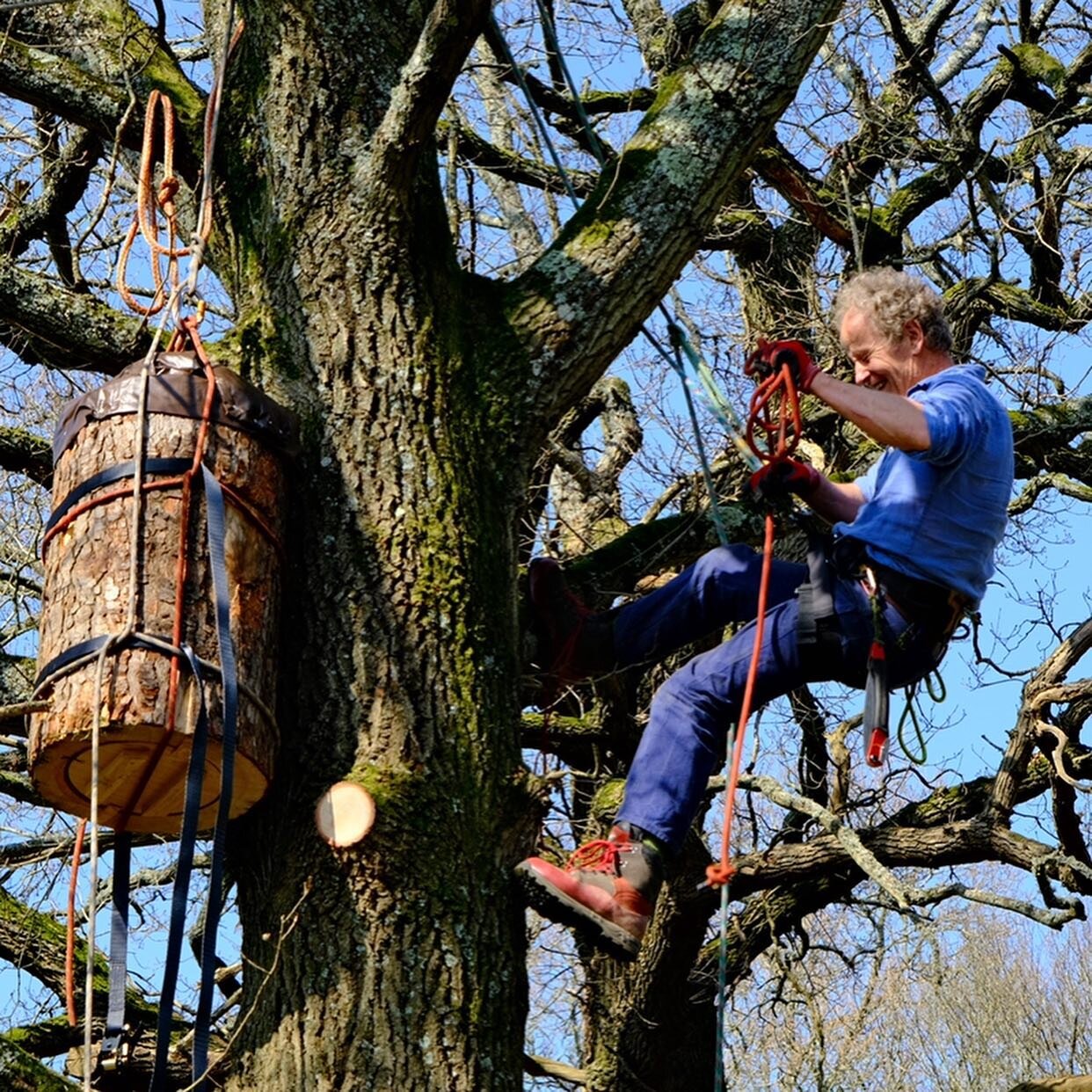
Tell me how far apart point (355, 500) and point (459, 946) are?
1.01 metres

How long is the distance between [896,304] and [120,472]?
2.06 meters

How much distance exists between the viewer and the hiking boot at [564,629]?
432cm

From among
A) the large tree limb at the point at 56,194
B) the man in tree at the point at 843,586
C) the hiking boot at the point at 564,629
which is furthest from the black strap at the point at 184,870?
the large tree limb at the point at 56,194

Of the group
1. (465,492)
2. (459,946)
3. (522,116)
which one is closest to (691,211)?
(465,492)

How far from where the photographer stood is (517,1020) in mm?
3271

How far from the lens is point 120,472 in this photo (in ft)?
10.9

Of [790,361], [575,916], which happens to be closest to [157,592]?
[575,916]

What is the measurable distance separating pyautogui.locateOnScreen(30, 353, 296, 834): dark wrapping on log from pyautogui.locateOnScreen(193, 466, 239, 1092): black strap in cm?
4

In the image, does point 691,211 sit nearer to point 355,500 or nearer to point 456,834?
point 355,500

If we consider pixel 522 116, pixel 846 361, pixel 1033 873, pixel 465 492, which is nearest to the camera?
pixel 465 492

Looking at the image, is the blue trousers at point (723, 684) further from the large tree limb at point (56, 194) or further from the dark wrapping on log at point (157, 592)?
the large tree limb at point (56, 194)

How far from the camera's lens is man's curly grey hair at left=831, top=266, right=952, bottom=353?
4.25m

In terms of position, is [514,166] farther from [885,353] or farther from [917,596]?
[917,596]

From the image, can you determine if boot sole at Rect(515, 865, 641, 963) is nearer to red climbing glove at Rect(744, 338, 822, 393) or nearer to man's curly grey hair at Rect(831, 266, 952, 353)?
red climbing glove at Rect(744, 338, 822, 393)
